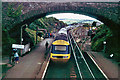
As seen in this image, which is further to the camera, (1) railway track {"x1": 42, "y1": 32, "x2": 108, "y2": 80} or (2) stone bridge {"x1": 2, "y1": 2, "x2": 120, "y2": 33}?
(2) stone bridge {"x1": 2, "y1": 2, "x2": 120, "y2": 33}

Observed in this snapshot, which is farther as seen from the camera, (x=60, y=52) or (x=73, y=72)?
(x=60, y=52)

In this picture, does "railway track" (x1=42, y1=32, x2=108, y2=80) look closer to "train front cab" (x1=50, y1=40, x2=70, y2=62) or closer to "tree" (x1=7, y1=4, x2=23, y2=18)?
"train front cab" (x1=50, y1=40, x2=70, y2=62)

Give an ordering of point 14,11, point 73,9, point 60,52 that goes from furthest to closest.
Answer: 1. point 14,11
2. point 73,9
3. point 60,52

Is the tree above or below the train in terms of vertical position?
above

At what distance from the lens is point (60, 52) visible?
2084 centimetres

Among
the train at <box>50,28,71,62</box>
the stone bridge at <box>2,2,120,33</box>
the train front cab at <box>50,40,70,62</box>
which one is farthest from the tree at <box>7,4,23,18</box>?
the train front cab at <box>50,40,70,62</box>

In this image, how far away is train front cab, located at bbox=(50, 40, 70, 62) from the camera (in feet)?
67.6

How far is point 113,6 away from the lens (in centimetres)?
2623

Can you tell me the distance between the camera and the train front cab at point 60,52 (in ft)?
67.6

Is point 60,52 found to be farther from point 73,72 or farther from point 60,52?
point 73,72

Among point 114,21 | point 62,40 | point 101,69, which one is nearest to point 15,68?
point 62,40

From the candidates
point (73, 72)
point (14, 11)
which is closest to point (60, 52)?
point (73, 72)

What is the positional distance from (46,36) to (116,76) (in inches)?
1475

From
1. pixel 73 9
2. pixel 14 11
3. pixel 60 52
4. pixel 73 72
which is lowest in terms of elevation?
pixel 73 72
